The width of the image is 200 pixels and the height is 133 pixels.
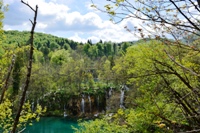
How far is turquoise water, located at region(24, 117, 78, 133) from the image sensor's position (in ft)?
86.7

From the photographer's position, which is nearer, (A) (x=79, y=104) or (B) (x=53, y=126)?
(B) (x=53, y=126)

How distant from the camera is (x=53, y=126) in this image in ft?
93.0

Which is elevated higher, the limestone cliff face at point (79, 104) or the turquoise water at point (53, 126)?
the limestone cliff face at point (79, 104)

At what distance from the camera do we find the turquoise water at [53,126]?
86.7 feet

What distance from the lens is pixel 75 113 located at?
113ft

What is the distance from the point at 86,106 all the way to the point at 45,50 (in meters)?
44.1

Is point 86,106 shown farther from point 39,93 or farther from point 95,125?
point 95,125

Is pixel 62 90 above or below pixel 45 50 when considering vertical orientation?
below

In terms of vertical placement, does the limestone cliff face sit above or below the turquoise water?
above

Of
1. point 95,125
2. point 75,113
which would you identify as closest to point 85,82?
point 75,113

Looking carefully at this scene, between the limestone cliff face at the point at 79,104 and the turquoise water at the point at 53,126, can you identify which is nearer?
the turquoise water at the point at 53,126

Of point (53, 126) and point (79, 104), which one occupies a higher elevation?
point (79, 104)

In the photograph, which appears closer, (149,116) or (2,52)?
(2,52)

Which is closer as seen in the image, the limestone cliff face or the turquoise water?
the turquoise water
